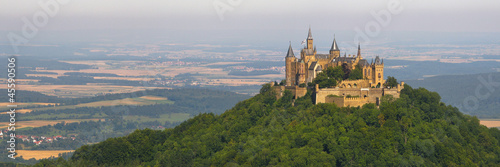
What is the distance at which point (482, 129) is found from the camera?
267ft

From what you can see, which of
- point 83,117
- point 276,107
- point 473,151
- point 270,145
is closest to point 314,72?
point 276,107

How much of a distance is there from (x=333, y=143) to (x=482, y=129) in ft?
75.0

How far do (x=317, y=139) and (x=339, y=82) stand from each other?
36.7ft

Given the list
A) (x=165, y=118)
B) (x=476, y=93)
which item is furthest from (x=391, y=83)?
(x=476, y=93)

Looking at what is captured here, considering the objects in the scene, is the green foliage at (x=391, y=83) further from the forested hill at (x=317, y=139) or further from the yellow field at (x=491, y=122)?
the yellow field at (x=491, y=122)

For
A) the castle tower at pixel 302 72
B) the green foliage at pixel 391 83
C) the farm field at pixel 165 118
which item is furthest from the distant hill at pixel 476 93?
the castle tower at pixel 302 72

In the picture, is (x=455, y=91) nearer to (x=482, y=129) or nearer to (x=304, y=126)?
(x=482, y=129)

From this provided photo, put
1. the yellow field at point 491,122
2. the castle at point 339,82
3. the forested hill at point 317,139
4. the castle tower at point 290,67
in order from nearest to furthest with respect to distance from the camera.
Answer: the forested hill at point 317,139 → the castle at point 339,82 → the castle tower at point 290,67 → the yellow field at point 491,122

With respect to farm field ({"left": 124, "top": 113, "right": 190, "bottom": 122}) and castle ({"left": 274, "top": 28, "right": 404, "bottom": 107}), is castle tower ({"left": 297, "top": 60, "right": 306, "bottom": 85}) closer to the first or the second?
castle ({"left": 274, "top": 28, "right": 404, "bottom": 107})

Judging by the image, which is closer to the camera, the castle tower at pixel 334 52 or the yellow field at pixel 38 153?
the castle tower at pixel 334 52

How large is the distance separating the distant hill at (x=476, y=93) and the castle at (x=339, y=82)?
90.2m

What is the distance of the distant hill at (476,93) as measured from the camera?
173m

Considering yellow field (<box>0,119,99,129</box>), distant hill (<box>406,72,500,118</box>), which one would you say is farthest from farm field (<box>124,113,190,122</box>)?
distant hill (<box>406,72,500,118</box>)

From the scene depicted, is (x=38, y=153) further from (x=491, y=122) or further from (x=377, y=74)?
(x=491, y=122)
